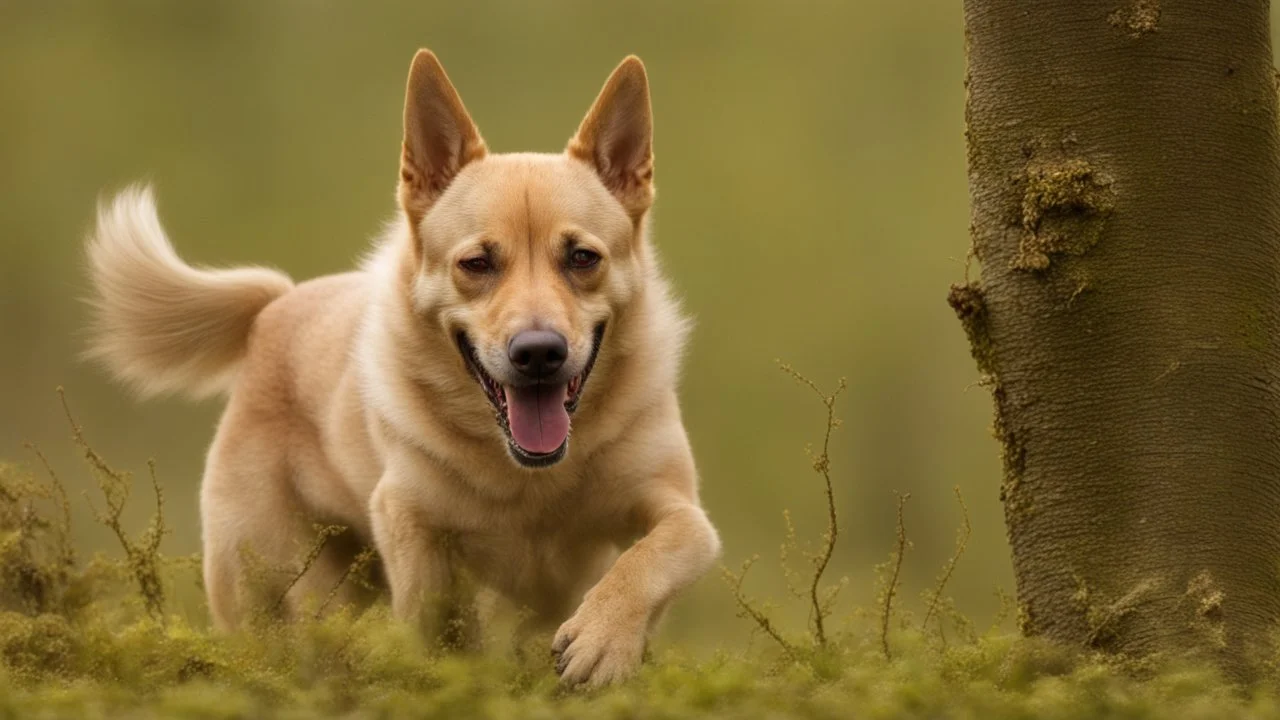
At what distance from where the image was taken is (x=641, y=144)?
4895 mm

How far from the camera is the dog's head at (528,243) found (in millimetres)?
4316

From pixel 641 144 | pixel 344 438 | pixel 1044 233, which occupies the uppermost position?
pixel 641 144

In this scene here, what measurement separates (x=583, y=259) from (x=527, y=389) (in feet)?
1.65

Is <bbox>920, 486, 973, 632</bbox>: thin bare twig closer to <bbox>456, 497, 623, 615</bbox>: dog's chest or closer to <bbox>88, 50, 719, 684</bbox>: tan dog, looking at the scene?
<bbox>88, 50, 719, 684</bbox>: tan dog

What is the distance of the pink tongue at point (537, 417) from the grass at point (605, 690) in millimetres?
608

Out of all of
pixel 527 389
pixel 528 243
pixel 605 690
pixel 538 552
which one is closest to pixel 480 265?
pixel 528 243

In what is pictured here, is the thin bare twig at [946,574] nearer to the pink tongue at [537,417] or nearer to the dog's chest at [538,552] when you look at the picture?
the dog's chest at [538,552]

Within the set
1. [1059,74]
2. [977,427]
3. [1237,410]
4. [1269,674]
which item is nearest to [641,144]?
[1059,74]

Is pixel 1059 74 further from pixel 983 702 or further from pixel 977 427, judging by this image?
pixel 977 427

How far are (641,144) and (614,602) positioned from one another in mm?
1681

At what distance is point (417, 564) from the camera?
4641mm

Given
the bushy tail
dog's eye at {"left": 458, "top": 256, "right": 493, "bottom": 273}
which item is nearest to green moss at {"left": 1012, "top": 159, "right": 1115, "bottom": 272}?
dog's eye at {"left": 458, "top": 256, "right": 493, "bottom": 273}

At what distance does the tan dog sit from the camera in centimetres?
430

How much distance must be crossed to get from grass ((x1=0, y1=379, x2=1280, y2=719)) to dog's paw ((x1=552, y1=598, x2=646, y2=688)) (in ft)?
0.19
